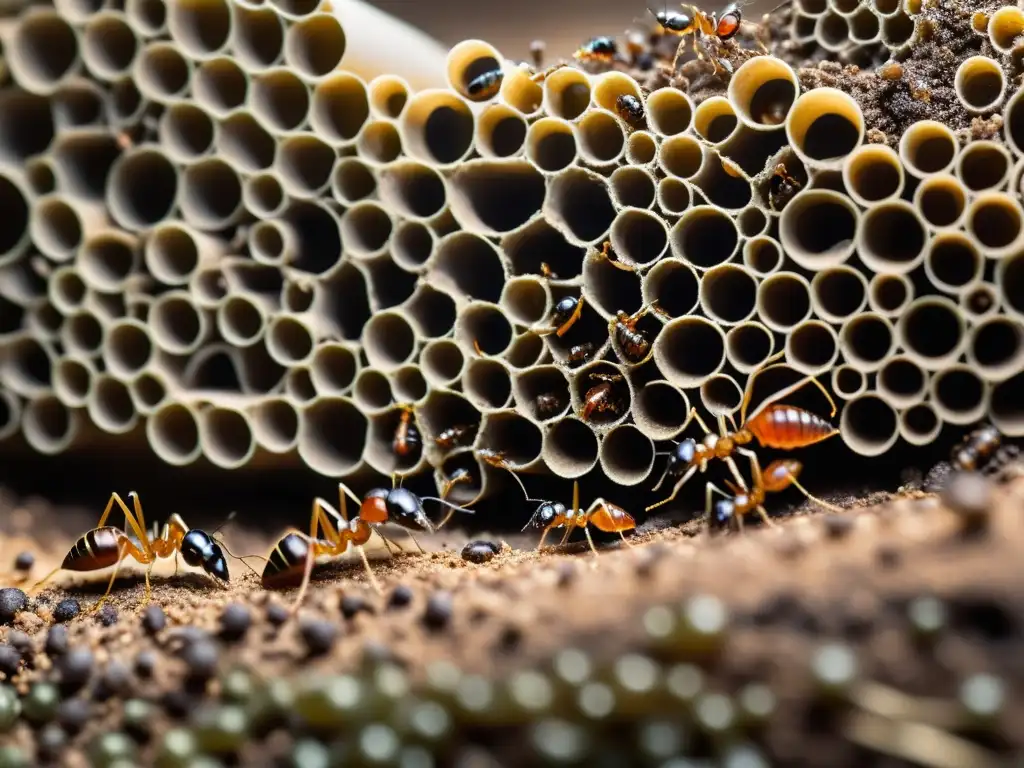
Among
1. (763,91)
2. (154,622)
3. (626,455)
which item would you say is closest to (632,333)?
(626,455)

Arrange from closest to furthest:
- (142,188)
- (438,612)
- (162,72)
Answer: (438,612), (162,72), (142,188)

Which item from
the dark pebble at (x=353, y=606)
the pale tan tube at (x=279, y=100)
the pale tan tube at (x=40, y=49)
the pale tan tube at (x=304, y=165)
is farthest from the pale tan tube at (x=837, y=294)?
the pale tan tube at (x=40, y=49)

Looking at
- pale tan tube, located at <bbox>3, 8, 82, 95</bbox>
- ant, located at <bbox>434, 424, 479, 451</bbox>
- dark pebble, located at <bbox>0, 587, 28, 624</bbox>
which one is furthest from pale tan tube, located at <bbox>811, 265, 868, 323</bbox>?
pale tan tube, located at <bbox>3, 8, 82, 95</bbox>

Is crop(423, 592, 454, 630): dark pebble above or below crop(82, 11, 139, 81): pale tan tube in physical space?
below

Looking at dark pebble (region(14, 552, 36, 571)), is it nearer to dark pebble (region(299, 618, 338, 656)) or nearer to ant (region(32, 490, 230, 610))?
ant (region(32, 490, 230, 610))

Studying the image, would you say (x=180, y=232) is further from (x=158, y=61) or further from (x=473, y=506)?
(x=473, y=506)

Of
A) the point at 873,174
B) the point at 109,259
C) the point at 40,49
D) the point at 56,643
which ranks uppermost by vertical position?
the point at 873,174

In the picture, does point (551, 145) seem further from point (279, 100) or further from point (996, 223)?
point (996, 223)

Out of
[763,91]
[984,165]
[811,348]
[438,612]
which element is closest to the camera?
[438,612]
